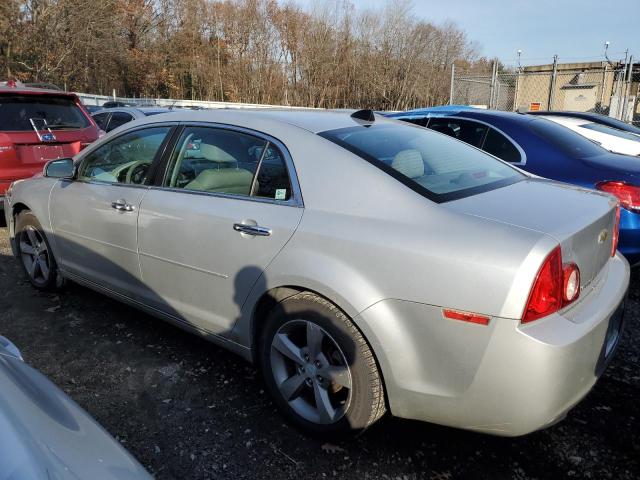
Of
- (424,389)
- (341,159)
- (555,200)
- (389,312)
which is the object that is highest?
(341,159)

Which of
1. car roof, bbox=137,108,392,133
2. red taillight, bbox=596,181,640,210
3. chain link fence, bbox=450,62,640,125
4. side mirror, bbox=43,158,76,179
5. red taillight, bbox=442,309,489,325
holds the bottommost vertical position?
red taillight, bbox=442,309,489,325

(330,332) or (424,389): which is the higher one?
(330,332)

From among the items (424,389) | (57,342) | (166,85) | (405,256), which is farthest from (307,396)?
(166,85)

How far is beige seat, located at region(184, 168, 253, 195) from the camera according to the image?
108 inches

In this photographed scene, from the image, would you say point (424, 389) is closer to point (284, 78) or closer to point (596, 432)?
point (596, 432)

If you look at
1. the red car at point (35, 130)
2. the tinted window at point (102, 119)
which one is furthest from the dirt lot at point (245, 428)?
the tinted window at point (102, 119)

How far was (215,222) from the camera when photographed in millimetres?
2686

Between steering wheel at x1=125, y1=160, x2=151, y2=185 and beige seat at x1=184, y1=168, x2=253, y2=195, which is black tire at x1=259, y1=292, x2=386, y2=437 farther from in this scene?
steering wheel at x1=125, y1=160, x2=151, y2=185

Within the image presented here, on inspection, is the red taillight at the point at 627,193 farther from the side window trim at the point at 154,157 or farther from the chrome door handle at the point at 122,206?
the chrome door handle at the point at 122,206

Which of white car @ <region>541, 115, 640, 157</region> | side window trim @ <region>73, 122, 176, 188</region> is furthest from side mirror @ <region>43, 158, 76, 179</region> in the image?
white car @ <region>541, 115, 640, 157</region>

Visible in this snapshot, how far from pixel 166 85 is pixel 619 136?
36.6 metres

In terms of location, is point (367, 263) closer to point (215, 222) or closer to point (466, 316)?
point (466, 316)

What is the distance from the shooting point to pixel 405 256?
6.64 feet

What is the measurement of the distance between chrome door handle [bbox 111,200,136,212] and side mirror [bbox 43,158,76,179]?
0.72m
